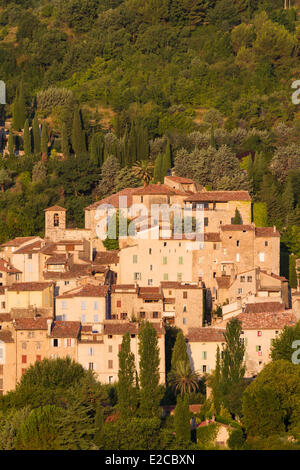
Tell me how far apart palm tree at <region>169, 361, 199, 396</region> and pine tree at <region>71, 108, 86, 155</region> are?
21.8 metres

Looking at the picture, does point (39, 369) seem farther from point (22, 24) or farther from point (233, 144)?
point (22, 24)

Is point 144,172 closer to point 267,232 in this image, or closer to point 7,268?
point 267,232

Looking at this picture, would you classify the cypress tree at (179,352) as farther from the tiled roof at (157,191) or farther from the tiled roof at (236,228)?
the tiled roof at (157,191)

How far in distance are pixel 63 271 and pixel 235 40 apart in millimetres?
38238

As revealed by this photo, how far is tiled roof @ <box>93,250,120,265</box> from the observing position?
2127 inches

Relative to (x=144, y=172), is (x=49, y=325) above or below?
below

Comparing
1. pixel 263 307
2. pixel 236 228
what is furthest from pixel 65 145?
pixel 263 307

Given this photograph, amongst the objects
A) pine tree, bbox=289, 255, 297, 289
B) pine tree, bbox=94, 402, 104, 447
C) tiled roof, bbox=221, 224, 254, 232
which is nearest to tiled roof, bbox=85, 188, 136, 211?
tiled roof, bbox=221, 224, 254, 232

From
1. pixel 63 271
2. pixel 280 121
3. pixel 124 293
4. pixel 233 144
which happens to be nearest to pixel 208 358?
pixel 124 293

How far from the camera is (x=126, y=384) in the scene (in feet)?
144

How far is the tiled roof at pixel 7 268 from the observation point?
5359 cm

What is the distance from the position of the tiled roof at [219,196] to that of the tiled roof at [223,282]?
4.83 m

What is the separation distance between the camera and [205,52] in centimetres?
8612

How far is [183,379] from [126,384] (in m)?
3.15
